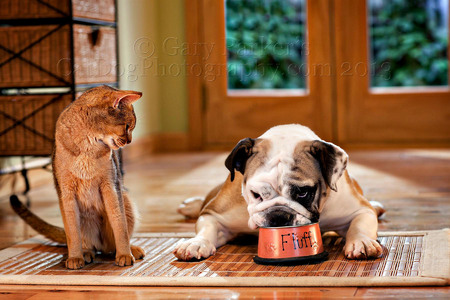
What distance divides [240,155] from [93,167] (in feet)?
1.44

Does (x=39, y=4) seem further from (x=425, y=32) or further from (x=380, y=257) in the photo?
(x=425, y=32)

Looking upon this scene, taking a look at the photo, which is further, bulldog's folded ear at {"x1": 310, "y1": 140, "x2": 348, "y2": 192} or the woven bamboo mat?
bulldog's folded ear at {"x1": 310, "y1": 140, "x2": 348, "y2": 192}

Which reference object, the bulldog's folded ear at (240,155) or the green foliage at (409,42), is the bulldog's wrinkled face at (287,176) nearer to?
the bulldog's folded ear at (240,155)

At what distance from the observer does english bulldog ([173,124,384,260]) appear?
1951 millimetres

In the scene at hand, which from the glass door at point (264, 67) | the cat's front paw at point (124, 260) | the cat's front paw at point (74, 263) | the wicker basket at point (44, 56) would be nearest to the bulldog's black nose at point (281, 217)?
the cat's front paw at point (124, 260)

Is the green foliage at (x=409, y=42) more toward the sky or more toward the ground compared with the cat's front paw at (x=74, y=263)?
more toward the sky

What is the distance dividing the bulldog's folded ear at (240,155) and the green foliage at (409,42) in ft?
11.2

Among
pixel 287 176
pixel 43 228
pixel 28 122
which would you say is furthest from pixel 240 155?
pixel 28 122

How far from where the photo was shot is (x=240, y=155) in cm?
208

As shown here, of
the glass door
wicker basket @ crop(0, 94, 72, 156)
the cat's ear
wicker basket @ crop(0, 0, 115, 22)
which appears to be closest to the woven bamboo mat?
the cat's ear

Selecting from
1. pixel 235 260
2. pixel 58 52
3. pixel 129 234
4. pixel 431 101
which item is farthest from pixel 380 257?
pixel 431 101

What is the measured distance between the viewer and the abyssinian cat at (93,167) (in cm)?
197

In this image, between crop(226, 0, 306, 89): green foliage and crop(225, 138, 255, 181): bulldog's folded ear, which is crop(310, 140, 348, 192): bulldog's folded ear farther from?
crop(226, 0, 306, 89): green foliage

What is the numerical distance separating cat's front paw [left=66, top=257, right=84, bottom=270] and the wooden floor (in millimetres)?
169
